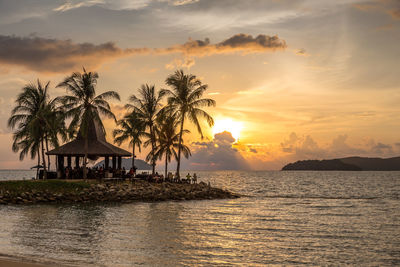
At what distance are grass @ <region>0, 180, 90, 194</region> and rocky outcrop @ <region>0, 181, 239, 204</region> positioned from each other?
49 cm

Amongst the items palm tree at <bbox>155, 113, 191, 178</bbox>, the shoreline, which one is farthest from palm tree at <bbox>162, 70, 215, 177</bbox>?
the shoreline

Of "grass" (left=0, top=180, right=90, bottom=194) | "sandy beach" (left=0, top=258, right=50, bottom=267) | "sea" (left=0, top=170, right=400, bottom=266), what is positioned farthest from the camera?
"grass" (left=0, top=180, right=90, bottom=194)

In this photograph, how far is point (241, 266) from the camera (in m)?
13.9

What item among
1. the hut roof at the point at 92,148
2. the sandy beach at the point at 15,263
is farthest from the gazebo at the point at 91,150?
the sandy beach at the point at 15,263

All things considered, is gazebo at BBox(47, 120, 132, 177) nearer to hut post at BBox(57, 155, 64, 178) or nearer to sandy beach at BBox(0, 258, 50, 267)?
hut post at BBox(57, 155, 64, 178)

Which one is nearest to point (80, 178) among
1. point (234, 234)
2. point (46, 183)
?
point (46, 183)

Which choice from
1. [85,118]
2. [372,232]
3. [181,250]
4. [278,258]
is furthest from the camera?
[85,118]

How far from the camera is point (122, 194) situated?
40.1 meters

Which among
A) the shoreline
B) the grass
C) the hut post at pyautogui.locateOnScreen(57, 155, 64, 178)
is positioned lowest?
the shoreline

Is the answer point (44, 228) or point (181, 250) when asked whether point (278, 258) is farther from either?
point (44, 228)

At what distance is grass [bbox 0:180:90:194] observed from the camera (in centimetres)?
3764

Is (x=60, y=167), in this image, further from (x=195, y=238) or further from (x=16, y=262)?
(x=16, y=262)

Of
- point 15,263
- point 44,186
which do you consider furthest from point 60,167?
point 15,263

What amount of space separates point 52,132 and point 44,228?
85.4 feet
